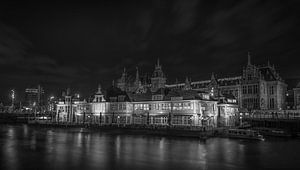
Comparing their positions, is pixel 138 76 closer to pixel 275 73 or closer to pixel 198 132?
pixel 275 73

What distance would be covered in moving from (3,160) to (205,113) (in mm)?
55400

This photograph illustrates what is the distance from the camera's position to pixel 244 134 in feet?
207

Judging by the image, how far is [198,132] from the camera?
64.9 metres

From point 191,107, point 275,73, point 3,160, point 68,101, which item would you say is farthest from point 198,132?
point 68,101

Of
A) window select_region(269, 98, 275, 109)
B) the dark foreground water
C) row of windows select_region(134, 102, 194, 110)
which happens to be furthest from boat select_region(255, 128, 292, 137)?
window select_region(269, 98, 275, 109)

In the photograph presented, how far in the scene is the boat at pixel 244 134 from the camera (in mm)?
60963

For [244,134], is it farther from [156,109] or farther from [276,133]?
[156,109]

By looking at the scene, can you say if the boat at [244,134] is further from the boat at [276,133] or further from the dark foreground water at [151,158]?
the dark foreground water at [151,158]

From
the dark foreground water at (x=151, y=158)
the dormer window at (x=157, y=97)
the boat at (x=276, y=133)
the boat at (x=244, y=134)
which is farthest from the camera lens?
the dormer window at (x=157, y=97)

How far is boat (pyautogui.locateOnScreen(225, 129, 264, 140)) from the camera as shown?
6096cm

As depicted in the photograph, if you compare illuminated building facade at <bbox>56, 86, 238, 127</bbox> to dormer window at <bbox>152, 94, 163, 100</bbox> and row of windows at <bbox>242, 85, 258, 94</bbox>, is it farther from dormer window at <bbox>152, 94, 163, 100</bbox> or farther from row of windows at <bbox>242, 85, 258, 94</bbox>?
row of windows at <bbox>242, 85, 258, 94</bbox>

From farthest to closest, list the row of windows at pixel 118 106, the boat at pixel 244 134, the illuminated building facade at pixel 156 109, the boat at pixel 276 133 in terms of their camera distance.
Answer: the row of windows at pixel 118 106, the illuminated building facade at pixel 156 109, the boat at pixel 276 133, the boat at pixel 244 134

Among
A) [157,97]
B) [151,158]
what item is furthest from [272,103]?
[151,158]

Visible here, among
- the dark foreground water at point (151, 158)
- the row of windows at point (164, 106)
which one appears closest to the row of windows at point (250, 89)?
the row of windows at point (164, 106)
